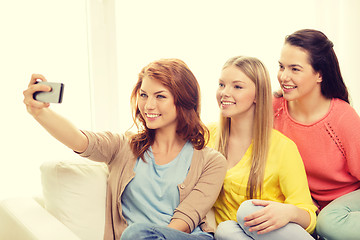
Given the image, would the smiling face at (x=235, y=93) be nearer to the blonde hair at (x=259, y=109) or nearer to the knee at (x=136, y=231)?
the blonde hair at (x=259, y=109)

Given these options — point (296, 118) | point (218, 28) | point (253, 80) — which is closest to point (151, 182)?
point (253, 80)

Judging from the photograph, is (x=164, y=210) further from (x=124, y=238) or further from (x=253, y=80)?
(x=253, y=80)

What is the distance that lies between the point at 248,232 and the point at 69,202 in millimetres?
646

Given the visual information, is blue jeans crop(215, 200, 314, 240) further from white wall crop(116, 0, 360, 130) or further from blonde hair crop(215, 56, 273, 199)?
white wall crop(116, 0, 360, 130)

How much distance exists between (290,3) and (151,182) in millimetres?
1819

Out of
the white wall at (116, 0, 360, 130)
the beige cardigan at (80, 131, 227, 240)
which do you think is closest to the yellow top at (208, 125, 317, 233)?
the beige cardigan at (80, 131, 227, 240)

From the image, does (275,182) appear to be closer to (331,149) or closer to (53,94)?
(331,149)

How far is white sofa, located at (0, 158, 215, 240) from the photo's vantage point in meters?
1.54

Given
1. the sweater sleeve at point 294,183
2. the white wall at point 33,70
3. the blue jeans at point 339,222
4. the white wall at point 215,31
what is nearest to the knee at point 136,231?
the sweater sleeve at point 294,183

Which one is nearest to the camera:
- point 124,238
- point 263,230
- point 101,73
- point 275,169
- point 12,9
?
point 124,238

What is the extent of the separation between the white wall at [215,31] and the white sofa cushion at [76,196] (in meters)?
1.23

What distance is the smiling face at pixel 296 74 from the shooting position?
1.83m

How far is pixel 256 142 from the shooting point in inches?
68.5

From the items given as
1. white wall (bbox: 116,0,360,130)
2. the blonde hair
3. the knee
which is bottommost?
the knee
